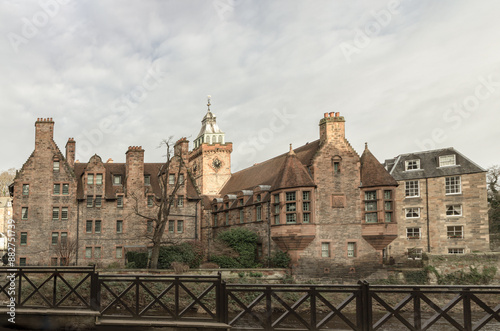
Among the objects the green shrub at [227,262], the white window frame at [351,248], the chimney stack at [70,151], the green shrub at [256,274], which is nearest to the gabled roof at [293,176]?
the white window frame at [351,248]

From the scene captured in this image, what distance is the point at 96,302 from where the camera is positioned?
1259 cm

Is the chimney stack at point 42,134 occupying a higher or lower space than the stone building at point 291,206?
higher

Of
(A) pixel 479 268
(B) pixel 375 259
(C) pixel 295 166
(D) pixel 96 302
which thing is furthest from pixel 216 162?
(D) pixel 96 302

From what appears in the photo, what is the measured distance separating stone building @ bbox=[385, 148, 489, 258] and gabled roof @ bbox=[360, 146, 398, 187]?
12.1 meters

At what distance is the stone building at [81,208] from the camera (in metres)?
38.6

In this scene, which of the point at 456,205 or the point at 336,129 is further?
the point at 456,205

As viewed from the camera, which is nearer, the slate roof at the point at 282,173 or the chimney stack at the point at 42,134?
the slate roof at the point at 282,173

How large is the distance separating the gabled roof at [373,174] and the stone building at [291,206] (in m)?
0.08

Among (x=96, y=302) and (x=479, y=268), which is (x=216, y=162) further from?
(x=96, y=302)

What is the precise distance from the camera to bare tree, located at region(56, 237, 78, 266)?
36.1 m

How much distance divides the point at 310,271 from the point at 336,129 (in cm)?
1146

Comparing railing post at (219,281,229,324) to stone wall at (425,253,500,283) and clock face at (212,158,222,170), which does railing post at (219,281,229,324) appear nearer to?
stone wall at (425,253,500,283)

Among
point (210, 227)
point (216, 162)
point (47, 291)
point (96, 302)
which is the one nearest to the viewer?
point (96, 302)

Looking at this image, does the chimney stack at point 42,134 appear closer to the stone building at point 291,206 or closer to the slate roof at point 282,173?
the stone building at point 291,206
